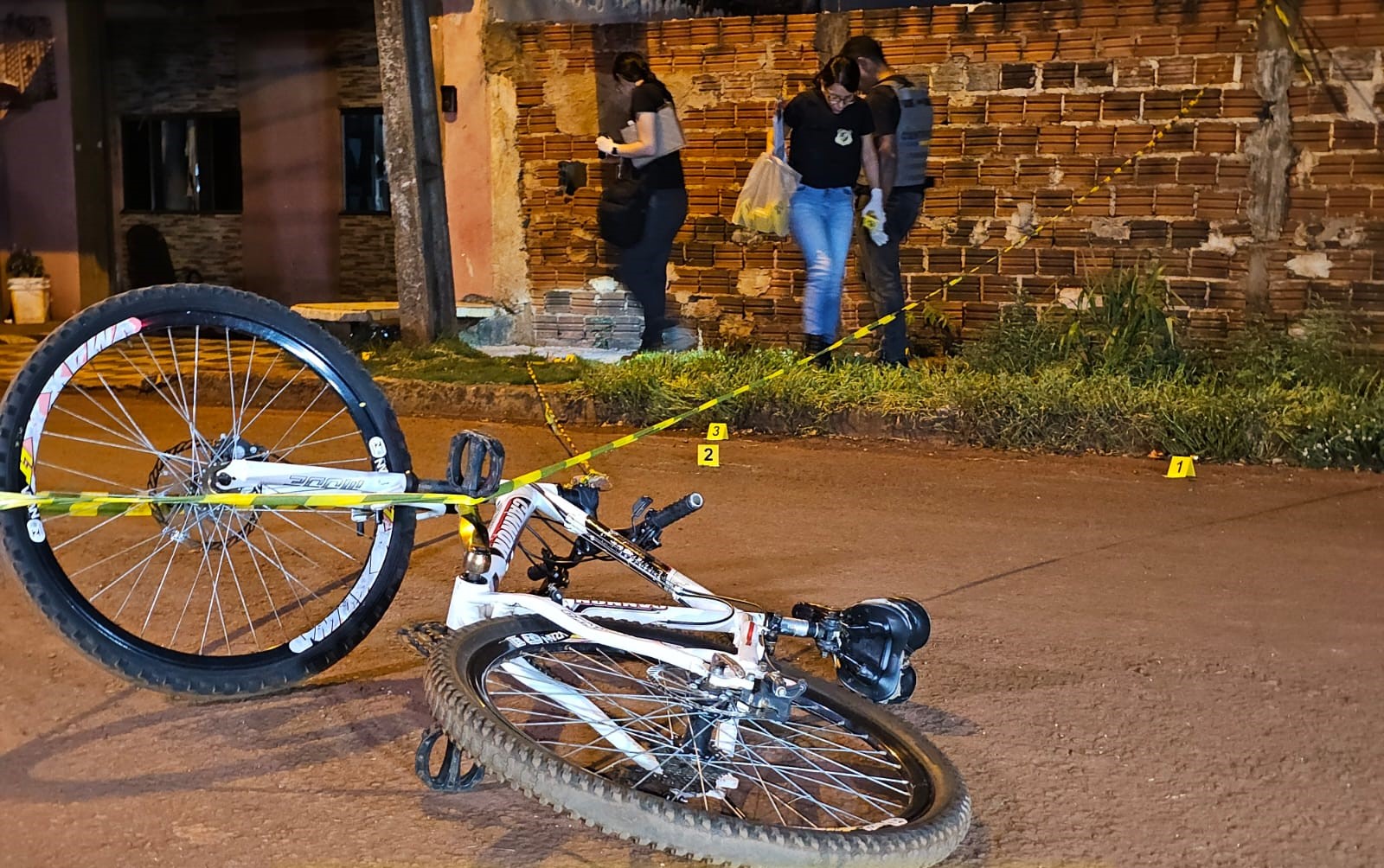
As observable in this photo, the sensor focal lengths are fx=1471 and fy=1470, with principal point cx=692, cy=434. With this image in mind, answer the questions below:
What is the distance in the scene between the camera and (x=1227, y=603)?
213 inches

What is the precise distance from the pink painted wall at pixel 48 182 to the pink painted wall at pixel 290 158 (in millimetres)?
1939

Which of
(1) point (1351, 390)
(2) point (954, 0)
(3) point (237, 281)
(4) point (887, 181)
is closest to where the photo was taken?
(1) point (1351, 390)

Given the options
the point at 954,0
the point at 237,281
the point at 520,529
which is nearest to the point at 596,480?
the point at 520,529

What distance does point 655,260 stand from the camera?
35.6ft

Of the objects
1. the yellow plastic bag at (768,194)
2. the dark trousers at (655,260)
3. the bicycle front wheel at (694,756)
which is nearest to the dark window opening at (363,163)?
the dark trousers at (655,260)

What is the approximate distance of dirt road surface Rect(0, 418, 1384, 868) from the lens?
3.48m

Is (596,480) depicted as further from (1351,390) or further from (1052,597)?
(1351,390)

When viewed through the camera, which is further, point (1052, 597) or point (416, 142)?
point (416, 142)

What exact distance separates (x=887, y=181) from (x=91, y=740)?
7127 mm

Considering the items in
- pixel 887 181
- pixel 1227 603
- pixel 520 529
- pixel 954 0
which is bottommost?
pixel 1227 603

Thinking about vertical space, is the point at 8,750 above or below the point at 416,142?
below

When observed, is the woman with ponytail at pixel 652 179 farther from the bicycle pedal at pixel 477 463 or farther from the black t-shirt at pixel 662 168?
the bicycle pedal at pixel 477 463

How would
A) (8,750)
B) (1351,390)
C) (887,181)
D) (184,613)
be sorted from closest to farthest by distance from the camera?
(8,750)
(184,613)
(1351,390)
(887,181)

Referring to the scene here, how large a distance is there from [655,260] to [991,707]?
22.7 feet
